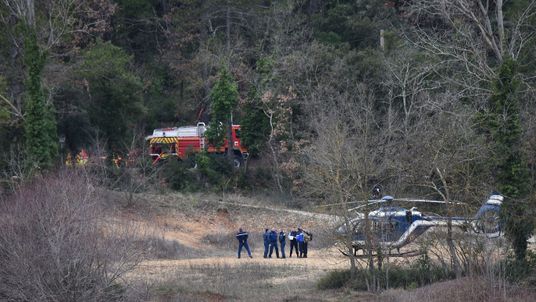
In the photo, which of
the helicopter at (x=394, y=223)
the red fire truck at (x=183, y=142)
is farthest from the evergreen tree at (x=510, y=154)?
the red fire truck at (x=183, y=142)

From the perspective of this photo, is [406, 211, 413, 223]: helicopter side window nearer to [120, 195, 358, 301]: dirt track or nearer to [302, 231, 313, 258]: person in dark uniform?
[120, 195, 358, 301]: dirt track

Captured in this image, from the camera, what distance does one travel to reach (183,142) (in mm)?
58938

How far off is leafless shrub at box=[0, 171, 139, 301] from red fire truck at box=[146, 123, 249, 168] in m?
33.8

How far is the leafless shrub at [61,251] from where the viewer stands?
2236cm

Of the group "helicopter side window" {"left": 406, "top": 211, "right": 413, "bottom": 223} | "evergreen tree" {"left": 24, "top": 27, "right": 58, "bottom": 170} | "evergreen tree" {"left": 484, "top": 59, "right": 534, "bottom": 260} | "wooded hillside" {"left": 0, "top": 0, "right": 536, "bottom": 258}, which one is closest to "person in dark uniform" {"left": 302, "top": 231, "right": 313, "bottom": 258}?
"wooded hillside" {"left": 0, "top": 0, "right": 536, "bottom": 258}

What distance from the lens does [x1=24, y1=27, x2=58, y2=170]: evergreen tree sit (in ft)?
144

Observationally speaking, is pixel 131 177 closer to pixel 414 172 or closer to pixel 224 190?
pixel 224 190

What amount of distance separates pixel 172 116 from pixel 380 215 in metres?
37.1

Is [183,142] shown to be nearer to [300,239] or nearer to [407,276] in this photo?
[300,239]

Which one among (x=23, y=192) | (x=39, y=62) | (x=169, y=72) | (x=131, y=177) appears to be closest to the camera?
(x=23, y=192)

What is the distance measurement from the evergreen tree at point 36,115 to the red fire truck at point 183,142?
12806 millimetres

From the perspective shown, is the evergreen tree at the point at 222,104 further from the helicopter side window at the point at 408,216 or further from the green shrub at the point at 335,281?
the helicopter side window at the point at 408,216

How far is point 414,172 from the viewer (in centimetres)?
3064

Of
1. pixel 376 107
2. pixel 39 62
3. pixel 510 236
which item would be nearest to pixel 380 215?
pixel 510 236
